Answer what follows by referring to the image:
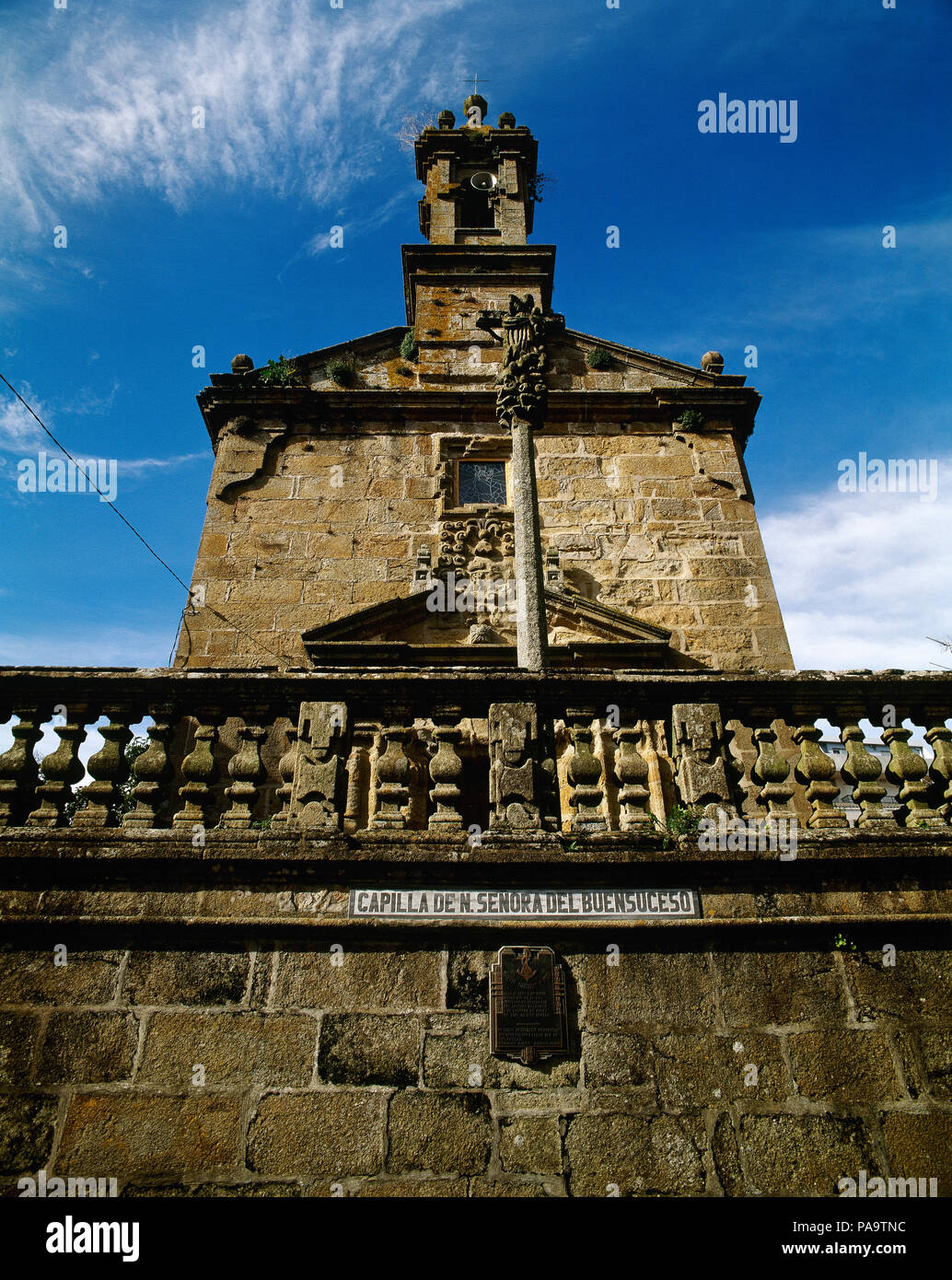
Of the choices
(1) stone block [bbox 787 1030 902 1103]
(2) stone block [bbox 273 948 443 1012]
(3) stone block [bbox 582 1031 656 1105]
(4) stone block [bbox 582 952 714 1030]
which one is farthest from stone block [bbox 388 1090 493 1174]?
(1) stone block [bbox 787 1030 902 1103]

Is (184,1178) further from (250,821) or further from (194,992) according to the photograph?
(250,821)

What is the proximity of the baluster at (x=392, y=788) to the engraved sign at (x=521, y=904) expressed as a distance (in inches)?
14.2

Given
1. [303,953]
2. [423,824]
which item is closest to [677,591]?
[423,824]

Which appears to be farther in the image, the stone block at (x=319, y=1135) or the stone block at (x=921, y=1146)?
the stone block at (x=921, y=1146)

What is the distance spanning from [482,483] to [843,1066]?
746 centimetres

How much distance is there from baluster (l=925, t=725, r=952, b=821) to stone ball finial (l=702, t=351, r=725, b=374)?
24.1 ft

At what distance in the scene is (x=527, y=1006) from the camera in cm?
342

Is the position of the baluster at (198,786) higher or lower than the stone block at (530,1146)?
higher

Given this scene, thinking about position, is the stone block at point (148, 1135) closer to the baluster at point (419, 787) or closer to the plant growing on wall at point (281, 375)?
the baluster at point (419, 787)

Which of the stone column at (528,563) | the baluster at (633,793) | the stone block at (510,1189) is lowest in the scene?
the stone block at (510,1189)

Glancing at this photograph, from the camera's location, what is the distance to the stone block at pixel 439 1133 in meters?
3.16

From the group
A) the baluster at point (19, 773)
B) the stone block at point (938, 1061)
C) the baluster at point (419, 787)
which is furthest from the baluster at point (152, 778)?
the stone block at point (938, 1061)

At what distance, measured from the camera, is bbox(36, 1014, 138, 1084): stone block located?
3344mm

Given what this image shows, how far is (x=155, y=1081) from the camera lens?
10.9 ft
